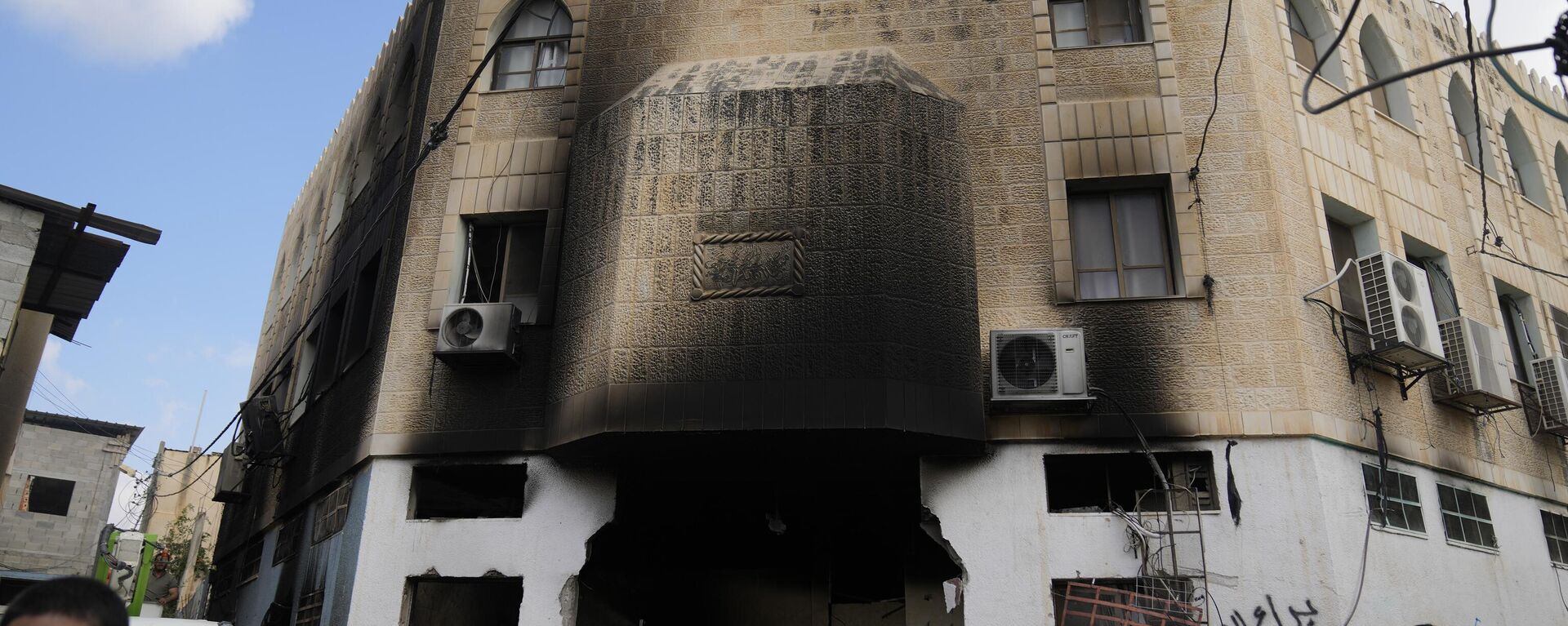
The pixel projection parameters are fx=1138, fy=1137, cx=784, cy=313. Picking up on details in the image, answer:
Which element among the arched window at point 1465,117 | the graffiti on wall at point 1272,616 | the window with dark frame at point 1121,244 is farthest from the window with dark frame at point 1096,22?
the graffiti on wall at point 1272,616

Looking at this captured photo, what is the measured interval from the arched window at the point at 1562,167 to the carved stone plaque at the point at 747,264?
43.3ft

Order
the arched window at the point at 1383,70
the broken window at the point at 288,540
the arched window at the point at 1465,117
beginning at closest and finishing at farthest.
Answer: the arched window at the point at 1383,70 → the broken window at the point at 288,540 → the arched window at the point at 1465,117

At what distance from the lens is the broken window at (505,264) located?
12.7 metres

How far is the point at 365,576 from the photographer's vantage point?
37.3 feet

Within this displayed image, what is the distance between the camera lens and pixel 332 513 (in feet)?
42.4

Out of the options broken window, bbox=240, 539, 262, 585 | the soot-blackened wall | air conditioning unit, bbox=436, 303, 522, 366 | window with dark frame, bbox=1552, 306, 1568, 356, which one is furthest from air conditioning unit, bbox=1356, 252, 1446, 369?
broken window, bbox=240, 539, 262, 585

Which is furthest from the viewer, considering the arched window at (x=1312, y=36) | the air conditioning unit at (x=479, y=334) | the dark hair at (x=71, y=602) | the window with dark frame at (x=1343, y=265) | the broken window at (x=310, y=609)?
the arched window at (x=1312, y=36)

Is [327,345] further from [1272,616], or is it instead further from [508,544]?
[1272,616]

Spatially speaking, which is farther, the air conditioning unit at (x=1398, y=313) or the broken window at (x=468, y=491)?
the broken window at (x=468, y=491)

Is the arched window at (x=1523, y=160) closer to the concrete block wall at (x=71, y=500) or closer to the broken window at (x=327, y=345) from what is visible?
the broken window at (x=327, y=345)

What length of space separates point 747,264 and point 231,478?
11777 millimetres

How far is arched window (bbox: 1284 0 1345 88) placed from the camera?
43.7 ft

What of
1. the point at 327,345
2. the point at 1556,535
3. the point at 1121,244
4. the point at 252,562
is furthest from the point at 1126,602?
the point at 252,562

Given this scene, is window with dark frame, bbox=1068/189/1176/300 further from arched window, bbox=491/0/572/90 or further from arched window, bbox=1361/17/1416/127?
arched window, bbox=491/0/572/90
